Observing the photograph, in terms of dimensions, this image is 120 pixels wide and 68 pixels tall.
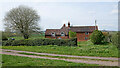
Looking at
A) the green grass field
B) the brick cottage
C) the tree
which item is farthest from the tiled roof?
the green grass field

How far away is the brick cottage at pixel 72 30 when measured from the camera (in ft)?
135

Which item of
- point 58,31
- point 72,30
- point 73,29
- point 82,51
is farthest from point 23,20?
point 82,51

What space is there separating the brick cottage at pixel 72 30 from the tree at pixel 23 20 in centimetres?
823

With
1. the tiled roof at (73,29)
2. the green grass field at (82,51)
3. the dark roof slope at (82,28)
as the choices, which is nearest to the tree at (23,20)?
the tiled roof at (73,29)

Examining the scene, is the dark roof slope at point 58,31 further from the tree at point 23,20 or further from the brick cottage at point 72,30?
the tree at point 23,20

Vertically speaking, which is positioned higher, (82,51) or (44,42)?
(44,42)

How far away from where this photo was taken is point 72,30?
4222 centimetres

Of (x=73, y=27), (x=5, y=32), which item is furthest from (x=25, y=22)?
(x=73, y=27)

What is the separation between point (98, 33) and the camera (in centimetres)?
2697

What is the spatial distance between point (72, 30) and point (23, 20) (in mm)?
15095

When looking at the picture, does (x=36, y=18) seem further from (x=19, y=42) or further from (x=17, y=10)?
(x=19, y=42)

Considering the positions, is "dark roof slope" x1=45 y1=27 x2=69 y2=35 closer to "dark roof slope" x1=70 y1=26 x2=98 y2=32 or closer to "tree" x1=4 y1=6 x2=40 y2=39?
"dark roof slope" x1=70 y1=26 x2=98 y2=32

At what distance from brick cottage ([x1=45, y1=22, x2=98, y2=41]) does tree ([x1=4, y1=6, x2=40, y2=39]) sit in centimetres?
823

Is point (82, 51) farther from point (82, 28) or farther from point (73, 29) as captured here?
point (82, 28)
